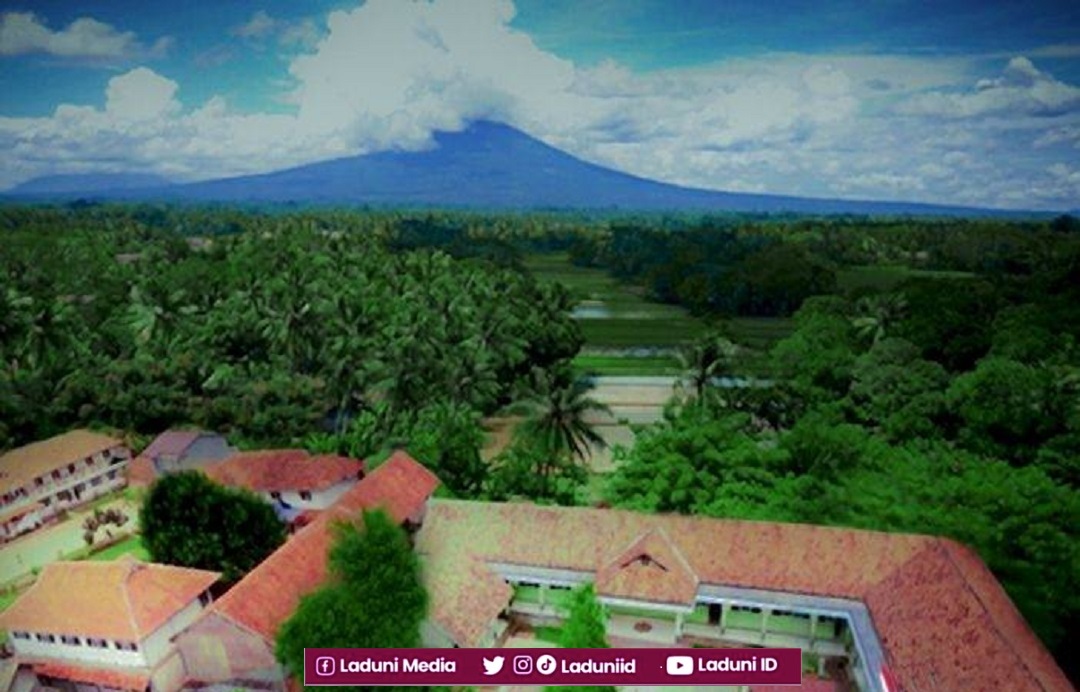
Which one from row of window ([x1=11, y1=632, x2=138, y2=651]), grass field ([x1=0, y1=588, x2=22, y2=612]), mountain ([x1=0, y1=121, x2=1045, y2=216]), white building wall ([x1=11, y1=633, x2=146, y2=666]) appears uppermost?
mountain ([x1=0, y1=121, x2=1045, y2=216])

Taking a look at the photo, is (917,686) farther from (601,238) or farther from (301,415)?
(601,238)

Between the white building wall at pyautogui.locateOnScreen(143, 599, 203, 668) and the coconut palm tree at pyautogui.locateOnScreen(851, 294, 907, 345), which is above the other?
the coconut palm tree at pyautogui.locateOnScreen(851, 294, 907, 345)

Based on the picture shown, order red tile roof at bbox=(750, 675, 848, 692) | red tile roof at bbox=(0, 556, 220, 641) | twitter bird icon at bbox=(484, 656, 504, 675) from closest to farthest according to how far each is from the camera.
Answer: twitter bird icon at bbox=(484, 656, 504, 675) → red tile roof at bbox=(750, 675, 848, 692) → red tile roof at bbox=(0, 556, 220, 641)

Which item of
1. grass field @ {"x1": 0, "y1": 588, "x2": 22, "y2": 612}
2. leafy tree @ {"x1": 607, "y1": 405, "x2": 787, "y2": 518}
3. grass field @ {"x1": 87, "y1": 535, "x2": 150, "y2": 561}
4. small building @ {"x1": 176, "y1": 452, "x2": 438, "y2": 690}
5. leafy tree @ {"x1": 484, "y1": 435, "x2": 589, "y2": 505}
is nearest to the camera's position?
small building @ {"x1": 176, "y1": 452, "x2": 438, "y2": 690}

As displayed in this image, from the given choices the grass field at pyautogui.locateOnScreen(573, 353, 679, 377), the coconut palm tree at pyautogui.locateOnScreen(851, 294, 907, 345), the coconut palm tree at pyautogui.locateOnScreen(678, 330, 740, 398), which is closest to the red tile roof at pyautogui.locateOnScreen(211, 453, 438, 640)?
the coconut palm tree at pyautogui.locateOnScreen(678, 330, 740, 398)

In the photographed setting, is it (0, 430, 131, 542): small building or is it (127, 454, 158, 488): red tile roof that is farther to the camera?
(127, 454, 158, 488): red tile roof

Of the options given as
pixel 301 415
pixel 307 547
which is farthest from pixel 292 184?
pixel 307 547

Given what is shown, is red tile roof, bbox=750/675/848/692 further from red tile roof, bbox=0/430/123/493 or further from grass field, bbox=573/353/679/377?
red tile roof, bbox=0/430/123/493
